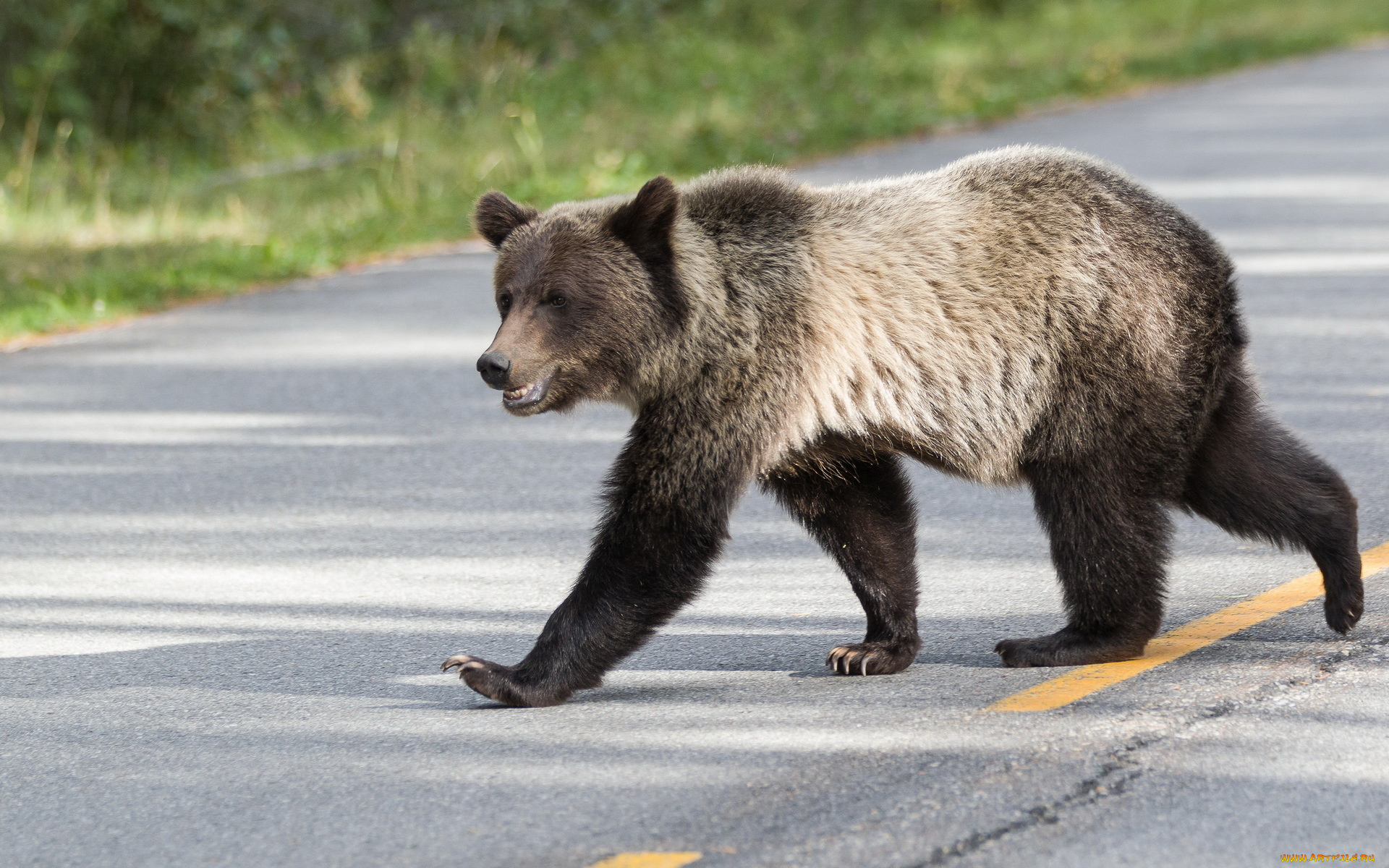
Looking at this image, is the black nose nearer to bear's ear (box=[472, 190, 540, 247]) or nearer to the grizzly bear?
the grizzly bear

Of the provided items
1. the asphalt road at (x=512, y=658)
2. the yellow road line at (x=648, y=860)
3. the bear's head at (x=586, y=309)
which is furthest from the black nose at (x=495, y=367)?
the yellow road line at (x=648, y=860)

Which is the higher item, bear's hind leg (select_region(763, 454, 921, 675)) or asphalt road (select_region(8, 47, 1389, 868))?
bear's hind leg (select_region(763, 454, 921, 675))

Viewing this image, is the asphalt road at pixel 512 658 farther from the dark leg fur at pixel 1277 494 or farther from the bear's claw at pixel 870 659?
the dark leg fur at pixel 1277 494

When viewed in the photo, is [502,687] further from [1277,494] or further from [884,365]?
[1277,494]

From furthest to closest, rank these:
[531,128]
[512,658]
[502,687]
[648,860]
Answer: [531,128]
[512,658]
[502,687]
[648,860]

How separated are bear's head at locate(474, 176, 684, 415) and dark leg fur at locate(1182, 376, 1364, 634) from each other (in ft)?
5.44

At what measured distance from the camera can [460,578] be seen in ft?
21.3

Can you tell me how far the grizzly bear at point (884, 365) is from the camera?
4.91 metres

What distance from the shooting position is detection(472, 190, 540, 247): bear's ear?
5.20 m

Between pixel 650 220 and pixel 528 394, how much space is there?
603mm

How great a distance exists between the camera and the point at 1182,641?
5371mm

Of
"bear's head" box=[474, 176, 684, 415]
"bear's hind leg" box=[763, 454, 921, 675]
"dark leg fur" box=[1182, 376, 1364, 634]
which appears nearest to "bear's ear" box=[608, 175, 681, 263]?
"bear's head" box=[474, 176, 684, 415]

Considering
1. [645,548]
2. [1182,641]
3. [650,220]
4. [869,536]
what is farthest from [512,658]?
[1182,641]

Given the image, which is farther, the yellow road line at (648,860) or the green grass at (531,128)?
the green grass at (531,128)
